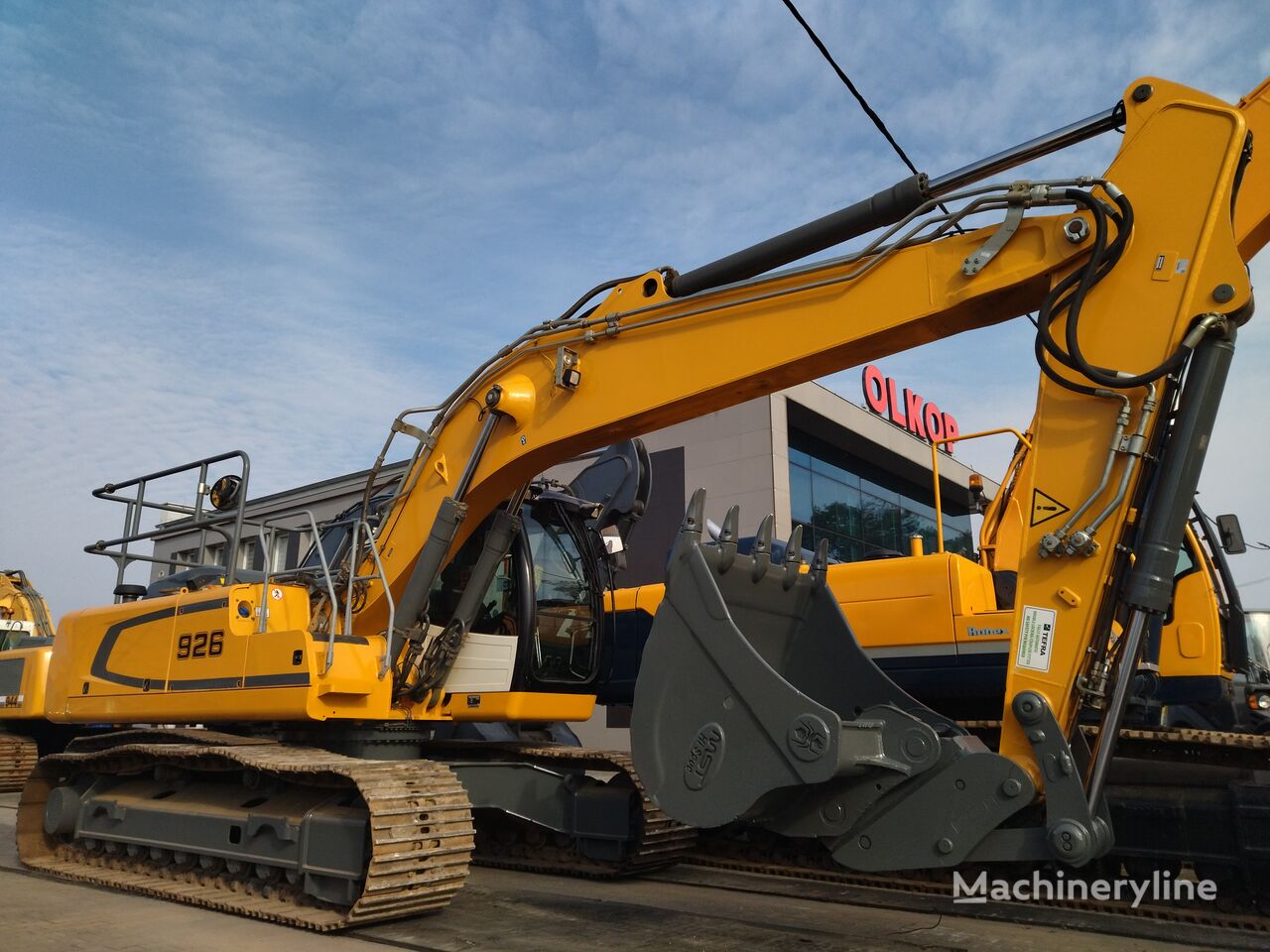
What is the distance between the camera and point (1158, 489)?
388 centimetres

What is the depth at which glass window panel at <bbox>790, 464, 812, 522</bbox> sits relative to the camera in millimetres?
21609

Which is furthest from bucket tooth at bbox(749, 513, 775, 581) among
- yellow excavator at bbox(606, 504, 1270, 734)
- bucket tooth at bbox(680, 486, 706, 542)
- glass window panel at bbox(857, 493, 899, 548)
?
glass window panel at bbox(857, 493, 899, 548)

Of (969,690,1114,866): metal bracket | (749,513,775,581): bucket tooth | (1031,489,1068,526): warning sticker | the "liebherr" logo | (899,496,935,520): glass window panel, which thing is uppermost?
(899,496,935,520): glass window panel

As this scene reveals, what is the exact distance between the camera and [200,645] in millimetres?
6816

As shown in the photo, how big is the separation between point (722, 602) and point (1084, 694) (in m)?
1.43

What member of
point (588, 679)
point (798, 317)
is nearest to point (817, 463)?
point (588, 679)

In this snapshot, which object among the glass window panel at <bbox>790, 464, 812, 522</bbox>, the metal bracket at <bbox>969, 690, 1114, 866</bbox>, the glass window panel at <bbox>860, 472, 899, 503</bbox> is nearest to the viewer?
the metal bracket at <bbox>969, 690, 1114, 866</bbox>

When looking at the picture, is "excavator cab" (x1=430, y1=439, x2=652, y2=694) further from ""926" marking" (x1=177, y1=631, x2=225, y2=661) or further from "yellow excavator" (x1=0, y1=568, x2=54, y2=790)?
"yellow excavator" (x1=0, y1=568, x2=54, y2=790)

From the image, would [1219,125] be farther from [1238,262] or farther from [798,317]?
[798,317]

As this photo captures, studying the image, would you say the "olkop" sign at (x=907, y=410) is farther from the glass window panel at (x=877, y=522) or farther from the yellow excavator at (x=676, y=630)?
the yellow excavator at (x=676, y=630)

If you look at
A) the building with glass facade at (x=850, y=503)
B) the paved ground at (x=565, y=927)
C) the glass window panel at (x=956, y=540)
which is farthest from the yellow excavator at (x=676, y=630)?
the glass window panel at (x=956, y=540)

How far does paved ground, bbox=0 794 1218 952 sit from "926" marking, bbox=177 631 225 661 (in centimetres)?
150

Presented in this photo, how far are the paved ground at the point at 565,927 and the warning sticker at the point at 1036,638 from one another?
1861 millimetres

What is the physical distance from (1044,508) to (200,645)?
5.31 metres
